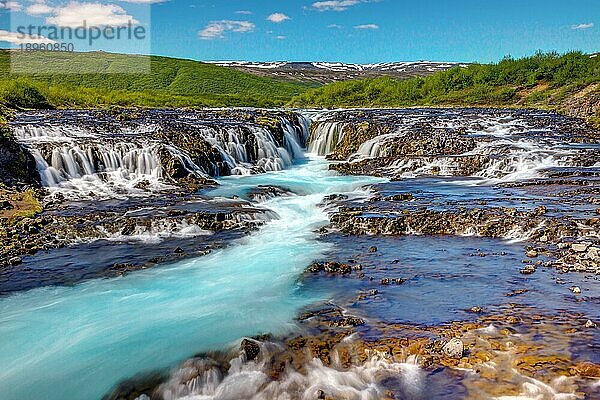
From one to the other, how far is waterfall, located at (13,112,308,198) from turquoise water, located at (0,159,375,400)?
9.02m

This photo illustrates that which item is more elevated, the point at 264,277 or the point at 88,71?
the point at 88,71

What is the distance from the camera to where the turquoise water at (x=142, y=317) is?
25.3 feet

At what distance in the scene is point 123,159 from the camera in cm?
2362

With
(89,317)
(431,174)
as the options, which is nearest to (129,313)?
(89,317)

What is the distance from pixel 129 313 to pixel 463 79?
254 ft

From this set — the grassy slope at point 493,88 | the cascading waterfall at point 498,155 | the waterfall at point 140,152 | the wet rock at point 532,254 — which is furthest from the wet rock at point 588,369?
the grassy slope at point 493,88

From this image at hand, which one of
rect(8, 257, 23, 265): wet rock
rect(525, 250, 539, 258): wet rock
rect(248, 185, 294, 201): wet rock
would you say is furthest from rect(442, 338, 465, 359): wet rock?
rect(248, 185, 294, 201): wet rock

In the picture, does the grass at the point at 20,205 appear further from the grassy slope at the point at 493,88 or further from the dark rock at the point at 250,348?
the grassy slope at the point at 493,88

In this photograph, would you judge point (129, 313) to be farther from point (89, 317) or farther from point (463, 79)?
point (463, 79)

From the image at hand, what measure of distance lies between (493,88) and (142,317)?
7052 cm

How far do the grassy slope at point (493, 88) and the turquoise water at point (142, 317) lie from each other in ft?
150

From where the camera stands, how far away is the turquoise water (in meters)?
7.72

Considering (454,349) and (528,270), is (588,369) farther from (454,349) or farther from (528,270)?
(528,270)

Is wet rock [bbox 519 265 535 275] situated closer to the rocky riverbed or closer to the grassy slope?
the rocky riverbed
